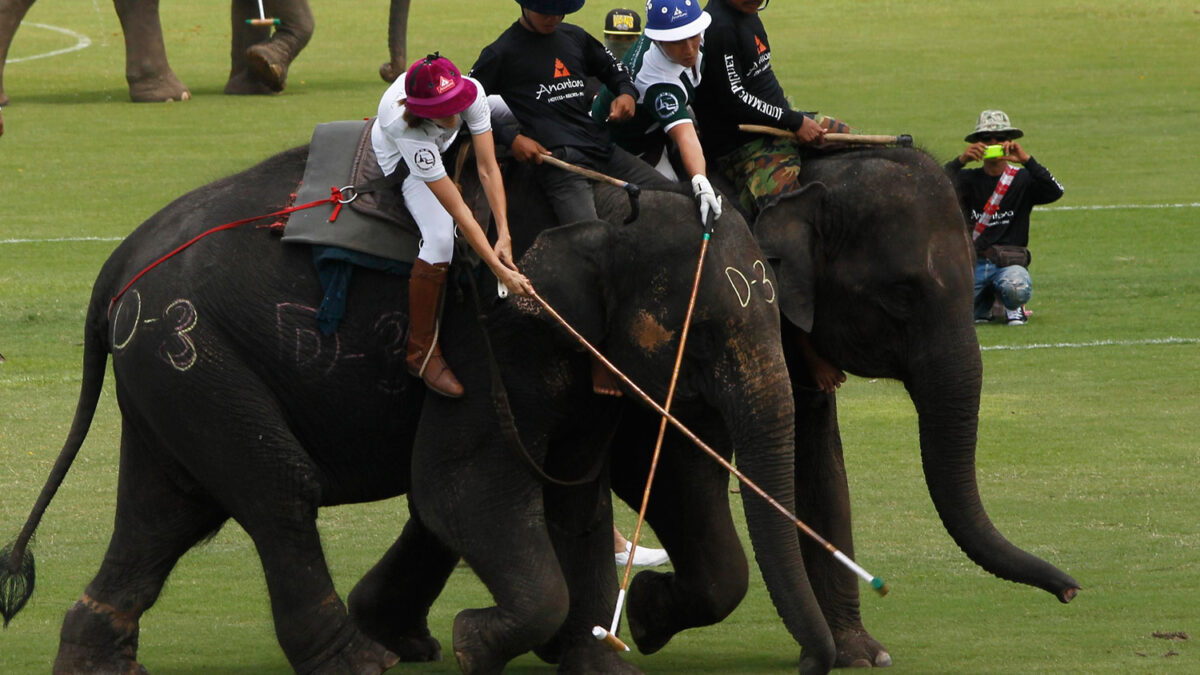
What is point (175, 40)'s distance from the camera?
32.7 m

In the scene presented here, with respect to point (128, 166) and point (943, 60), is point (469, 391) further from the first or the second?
point (943, 60)

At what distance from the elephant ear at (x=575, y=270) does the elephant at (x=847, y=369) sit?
0.61ft

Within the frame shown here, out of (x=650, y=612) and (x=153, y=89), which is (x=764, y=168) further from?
(x=153, y=89)

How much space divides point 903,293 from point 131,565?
2794 mm

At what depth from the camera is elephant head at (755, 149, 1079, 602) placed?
6824 millimetres

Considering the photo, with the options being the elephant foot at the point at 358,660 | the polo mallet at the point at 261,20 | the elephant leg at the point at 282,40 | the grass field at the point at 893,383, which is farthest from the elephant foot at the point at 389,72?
the elephant foot at the point at 358,660

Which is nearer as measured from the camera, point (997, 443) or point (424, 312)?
point (424, 312)

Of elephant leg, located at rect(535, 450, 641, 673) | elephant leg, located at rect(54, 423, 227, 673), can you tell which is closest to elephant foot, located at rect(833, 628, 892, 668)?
elephant leg, located at rect(535, 450, 641, 673)

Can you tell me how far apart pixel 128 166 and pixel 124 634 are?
1508cm

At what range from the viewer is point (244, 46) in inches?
1024

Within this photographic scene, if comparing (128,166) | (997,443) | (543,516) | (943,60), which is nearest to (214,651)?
(543,516)

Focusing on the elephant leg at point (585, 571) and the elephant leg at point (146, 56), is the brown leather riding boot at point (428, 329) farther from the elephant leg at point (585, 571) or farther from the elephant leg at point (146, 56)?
the elephant leg at point (146, 56)

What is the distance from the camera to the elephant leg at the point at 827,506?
739 cm

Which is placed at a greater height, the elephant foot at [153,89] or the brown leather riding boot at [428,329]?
the brown leather riding boot at [428,329]
